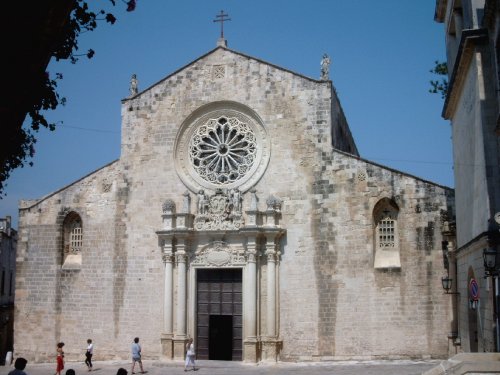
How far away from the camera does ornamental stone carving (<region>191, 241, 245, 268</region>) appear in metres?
21.7

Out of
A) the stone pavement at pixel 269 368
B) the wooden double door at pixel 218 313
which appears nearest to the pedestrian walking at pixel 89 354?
the stone pavement at pixel 269 368

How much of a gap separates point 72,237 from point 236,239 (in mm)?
6628

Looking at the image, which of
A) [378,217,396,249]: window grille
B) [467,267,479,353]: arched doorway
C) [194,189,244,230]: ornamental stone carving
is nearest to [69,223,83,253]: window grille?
[194,189,244,230]: ornamental stone carving

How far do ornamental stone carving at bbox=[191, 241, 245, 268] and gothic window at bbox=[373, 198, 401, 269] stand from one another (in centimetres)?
465

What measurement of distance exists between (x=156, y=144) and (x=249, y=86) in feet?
13.6

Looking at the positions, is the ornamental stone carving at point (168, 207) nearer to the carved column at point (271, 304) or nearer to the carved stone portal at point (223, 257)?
the carved stone portal at point (223, 257)

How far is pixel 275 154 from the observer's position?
2206 centimetres

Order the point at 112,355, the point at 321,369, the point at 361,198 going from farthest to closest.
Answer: the point at 112,355 < the point at 361,198 < the point at 321,369

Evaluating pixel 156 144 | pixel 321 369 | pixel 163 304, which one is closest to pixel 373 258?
pixel 321 369

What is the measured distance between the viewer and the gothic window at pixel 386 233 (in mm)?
20375

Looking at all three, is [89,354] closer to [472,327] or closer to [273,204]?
[273,204]

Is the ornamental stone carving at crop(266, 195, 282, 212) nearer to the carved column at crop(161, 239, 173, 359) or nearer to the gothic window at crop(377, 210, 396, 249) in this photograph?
the gothic window at crop(377, 210, 396, 249)

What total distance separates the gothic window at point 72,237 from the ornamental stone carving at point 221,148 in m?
4.50

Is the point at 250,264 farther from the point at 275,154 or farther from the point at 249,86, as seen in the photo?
the point at 249,86
